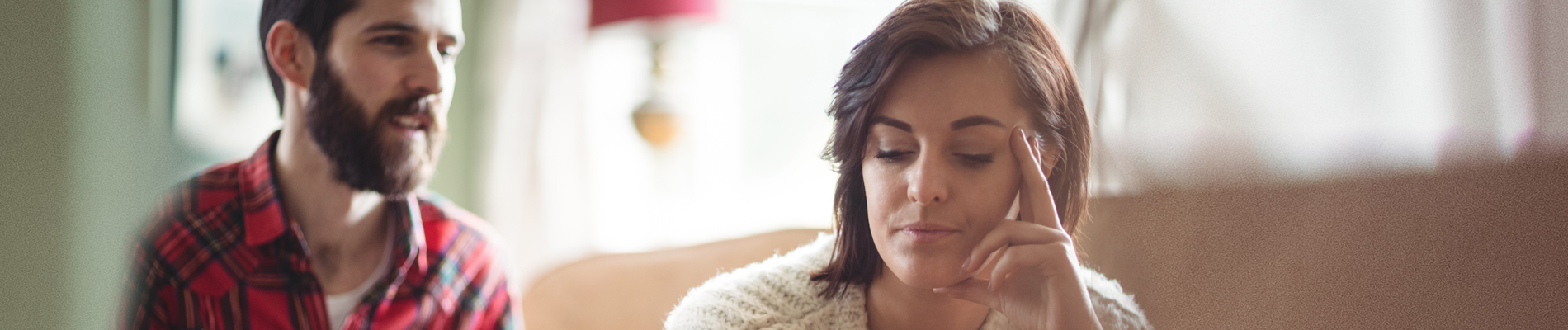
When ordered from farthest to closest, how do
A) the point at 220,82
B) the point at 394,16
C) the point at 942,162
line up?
the point at 220,82 → the point at 394,16 → the point at 942,162

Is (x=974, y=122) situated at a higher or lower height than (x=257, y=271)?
higher

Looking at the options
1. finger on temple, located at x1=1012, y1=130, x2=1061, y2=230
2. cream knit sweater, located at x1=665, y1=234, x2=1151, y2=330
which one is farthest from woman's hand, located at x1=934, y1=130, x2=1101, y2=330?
cream knit sweater, located at x1=665, y1=234, x2=1151, y2=330

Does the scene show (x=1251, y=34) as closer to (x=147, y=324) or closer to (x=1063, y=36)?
(x=1063, y=36)

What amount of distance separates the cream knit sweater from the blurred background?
36 millimetres

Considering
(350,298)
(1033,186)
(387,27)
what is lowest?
(350,298)

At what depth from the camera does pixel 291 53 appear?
1.89ft

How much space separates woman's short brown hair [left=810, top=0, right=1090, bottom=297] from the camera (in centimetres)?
41

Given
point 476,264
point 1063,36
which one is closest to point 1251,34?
point 1063,36

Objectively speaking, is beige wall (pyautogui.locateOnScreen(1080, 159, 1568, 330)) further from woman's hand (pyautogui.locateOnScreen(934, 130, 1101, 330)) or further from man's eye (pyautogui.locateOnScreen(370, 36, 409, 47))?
man's eye (pyautogui.locateOnScreen(370, 36, 409, 47))

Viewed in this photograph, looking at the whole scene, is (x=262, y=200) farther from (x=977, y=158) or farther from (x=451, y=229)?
(x=977, y=158)

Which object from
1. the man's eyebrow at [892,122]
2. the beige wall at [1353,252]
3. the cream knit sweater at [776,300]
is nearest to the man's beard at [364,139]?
the cream knit sweater at [776,300]

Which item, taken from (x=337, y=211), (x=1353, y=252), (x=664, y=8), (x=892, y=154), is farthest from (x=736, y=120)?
(x=1353, y=252)

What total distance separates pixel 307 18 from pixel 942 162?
18.6 inches

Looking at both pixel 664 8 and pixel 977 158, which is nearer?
pixel 977 158
